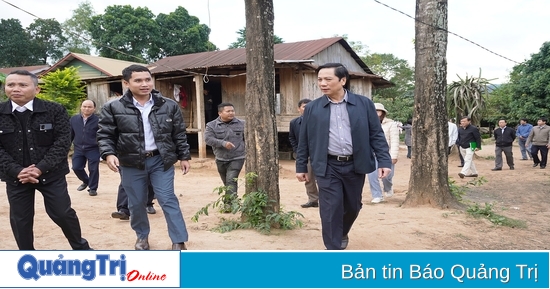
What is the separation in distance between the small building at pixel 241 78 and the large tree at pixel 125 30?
17.2 meters

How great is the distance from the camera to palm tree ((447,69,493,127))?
1789 cm

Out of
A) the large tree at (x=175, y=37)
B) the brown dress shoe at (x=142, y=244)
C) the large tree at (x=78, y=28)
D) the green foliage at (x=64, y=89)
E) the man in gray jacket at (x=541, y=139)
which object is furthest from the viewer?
the large tree at (x=78, y=28)

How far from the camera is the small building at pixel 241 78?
14234 mm

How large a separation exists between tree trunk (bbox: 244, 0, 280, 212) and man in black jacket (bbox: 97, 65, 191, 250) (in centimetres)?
120

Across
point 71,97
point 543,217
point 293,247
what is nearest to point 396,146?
point 543,217

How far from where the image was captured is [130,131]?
3.81m

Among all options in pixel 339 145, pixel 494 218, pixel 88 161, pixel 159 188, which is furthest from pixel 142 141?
pixel 494 218

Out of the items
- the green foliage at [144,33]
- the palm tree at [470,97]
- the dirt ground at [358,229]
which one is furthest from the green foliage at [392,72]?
the dirt ground at [358,229]

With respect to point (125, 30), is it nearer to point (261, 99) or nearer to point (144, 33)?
point (144, 33)

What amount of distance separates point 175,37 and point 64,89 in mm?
19972

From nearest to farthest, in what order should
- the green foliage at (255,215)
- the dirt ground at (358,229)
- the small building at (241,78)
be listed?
the dirt ground at (358,229) → the green foliage at (255,215) → the small building at (241,78)

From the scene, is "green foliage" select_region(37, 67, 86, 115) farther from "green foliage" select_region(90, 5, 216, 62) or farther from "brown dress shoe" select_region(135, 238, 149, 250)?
"green foliage" select_region(90, 5, 216, 62)

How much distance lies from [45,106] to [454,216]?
5220 mm

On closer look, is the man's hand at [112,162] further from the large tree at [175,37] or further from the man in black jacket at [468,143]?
the large tree at [175,37]
